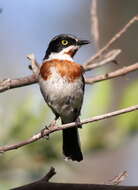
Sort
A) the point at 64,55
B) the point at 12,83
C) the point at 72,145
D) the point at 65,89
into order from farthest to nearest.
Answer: the point at 64,55, the point at 72,145, the point at 65,89, the point at 12,83

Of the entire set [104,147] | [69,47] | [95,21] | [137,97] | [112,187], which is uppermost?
[69,47]

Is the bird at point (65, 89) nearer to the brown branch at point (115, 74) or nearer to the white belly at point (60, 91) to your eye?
the white belly at point (60, 91)

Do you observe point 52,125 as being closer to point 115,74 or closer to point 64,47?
point 115,74

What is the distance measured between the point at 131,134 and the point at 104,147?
17 centimetres

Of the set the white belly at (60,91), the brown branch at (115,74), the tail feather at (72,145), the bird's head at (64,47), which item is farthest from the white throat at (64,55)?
the brown branch at (115,74)

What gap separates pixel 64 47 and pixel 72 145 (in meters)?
0.77

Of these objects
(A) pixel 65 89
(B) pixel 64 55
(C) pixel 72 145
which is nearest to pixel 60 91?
(A) pixel 65 89

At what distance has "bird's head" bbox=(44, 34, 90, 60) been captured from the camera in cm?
462

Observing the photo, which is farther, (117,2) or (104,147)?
(117,2)

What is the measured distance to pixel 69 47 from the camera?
4.65 meters

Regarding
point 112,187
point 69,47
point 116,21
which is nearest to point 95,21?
point 69,47

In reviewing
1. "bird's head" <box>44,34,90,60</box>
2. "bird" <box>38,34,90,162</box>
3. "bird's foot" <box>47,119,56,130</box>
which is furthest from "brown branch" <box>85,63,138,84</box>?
"bird's head" <box>44,34,90,60</box>

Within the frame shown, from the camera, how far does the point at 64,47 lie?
468 cm

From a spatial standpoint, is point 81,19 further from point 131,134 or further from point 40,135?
point 40,135
